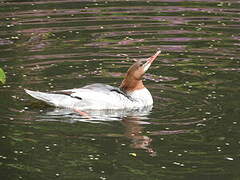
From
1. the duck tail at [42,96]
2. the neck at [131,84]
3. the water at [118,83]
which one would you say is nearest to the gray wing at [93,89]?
the duck tail at [42,96]

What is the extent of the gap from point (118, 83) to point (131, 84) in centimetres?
72

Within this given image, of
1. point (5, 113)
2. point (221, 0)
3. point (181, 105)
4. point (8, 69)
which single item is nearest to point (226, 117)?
point (181, 105)

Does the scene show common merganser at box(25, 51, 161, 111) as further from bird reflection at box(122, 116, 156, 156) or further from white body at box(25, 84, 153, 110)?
bird reflection at box(122, 116, 156, 156)

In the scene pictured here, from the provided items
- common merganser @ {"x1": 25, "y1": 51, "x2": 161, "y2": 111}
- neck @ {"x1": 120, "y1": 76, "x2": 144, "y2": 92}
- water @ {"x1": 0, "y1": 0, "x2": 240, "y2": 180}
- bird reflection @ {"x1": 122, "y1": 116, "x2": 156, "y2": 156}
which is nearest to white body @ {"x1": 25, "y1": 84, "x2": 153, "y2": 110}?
common merganser @ {"x1": 25, "y1": 51, "x2": 161, "y2": 111}

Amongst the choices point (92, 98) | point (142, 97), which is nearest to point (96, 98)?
point (92, 98)

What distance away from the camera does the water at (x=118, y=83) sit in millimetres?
11305

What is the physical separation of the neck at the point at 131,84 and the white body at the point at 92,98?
0.41m

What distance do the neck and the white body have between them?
0.41 meters

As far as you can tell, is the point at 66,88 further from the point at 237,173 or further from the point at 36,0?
the point at 36,0

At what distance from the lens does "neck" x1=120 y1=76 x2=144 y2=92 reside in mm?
14312

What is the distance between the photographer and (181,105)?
535 inches

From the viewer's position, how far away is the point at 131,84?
14336 millimetres

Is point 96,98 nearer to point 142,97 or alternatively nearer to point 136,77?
point 142,97

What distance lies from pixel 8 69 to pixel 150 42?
313 cm
